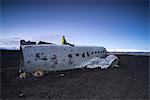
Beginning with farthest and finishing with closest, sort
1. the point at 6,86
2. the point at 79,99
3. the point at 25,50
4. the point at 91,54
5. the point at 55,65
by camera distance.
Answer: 1. the point at 91,54
2. the point at 55,65
3. the point at 25,50
4. the point at 6,86
5. the point at 79,99

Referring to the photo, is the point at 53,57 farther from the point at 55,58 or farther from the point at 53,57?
the point at 55,58

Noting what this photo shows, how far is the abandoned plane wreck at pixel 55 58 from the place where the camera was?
1941cm

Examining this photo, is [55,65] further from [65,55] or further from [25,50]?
[25,50]

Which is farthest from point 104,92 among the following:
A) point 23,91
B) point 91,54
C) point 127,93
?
point 91,54

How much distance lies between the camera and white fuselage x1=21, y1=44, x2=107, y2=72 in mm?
19337

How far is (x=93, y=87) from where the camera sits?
14.9 meters

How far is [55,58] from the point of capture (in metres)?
21.0

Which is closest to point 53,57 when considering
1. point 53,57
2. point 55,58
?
point 53,57

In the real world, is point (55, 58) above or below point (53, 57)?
below

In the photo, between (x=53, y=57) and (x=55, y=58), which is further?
(x=55, y=58)

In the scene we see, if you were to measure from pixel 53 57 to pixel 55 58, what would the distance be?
0.97ft

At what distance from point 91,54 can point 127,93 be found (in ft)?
42.8

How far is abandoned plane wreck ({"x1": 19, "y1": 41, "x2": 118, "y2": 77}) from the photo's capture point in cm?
1941

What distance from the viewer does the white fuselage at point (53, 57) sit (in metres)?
19.3
